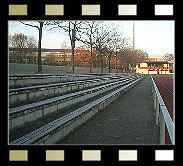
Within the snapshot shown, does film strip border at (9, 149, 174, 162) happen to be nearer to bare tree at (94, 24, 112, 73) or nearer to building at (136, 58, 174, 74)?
bare tree at (94, 24, 112, 73)

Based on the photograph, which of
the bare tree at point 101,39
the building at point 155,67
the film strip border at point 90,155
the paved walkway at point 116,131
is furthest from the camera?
the building at point 155,67

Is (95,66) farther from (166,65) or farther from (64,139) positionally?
(166,65)

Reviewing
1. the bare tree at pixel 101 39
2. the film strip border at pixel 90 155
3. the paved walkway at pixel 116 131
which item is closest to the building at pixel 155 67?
the bare tree at pixel 101 39

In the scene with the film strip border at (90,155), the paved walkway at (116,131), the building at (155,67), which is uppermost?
the building at (155,67)

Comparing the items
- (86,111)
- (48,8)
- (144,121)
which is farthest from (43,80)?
(48,8)

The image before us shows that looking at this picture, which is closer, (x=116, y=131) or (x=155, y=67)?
(x=116, y=131)

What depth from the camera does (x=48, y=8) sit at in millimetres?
2570

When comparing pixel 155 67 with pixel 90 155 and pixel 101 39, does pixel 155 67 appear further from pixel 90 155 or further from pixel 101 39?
pixel 90 155

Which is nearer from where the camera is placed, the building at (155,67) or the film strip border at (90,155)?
the film strip border at (90,155)

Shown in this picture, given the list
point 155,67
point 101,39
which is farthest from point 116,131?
point 155,67

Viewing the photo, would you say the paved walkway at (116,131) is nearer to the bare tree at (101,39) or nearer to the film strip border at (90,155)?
the film strip border at (90,155)

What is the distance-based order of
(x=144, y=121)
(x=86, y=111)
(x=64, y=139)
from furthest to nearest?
1. (x=144, y=121)
2. (x=86, y=111)
3. (x=64, y=139)

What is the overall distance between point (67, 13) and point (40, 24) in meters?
14.1

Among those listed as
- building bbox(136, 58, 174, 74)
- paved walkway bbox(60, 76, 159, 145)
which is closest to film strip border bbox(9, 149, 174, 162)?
paved walkway bbox(60, 76, 159, 145)
